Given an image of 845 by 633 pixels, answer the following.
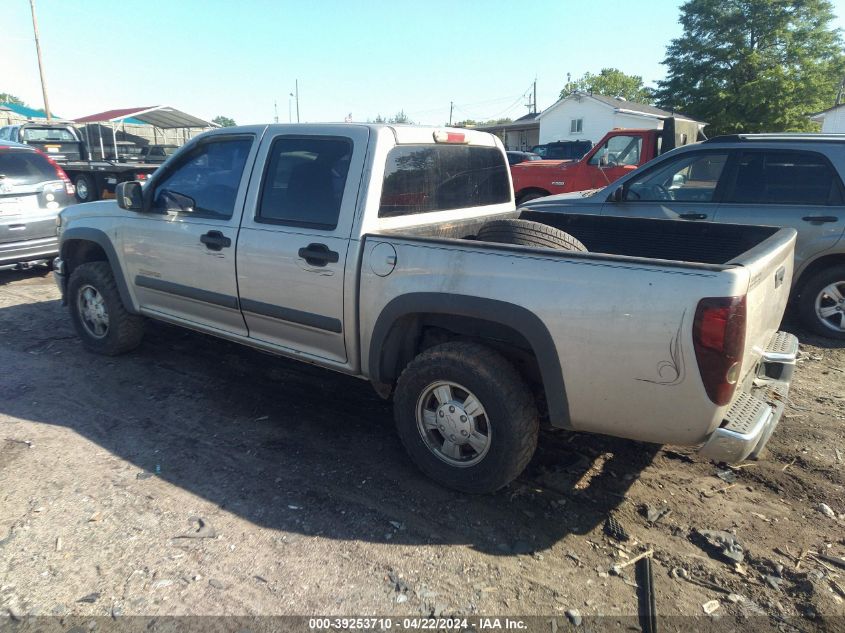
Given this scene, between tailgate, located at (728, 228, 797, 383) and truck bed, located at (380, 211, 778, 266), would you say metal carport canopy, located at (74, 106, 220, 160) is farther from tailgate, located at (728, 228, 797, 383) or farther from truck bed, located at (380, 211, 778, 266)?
tailgate, located at (728, 228, 797, 383)

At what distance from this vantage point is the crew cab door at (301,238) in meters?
3.60

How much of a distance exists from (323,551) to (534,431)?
3.86 ft

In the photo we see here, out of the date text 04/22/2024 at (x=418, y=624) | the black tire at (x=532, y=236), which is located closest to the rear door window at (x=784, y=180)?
the black tire at (x=532, y=236)

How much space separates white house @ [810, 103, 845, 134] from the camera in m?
33.0

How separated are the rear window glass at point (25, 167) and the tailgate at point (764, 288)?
836 cm

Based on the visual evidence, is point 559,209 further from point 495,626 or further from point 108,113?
point 108,113

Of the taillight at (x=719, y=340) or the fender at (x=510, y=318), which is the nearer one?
the taillight at (x=719, y=340)

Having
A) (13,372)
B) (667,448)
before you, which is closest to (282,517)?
(667,448)

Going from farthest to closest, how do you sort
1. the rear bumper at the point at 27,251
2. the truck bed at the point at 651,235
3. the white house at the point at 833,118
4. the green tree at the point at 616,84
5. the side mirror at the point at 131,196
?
1. the green tree at the point at 616,84
2. the white house at the point at 833,118
3. the rear bumper at the point at 27,251
4. the side mirror at the point at 131,196
5. the truck bed at the point at 651,235

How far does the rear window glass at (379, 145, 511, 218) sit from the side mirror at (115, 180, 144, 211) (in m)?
2.08

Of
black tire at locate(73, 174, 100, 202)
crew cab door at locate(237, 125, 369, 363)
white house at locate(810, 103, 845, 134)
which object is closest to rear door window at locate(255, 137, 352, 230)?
crew cab door at locate(237, 125, 369, 363)

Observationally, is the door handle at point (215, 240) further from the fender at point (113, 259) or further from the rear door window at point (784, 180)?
the rear door window at point (784, 180)

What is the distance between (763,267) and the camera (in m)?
2.76

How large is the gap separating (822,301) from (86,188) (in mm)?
14078
